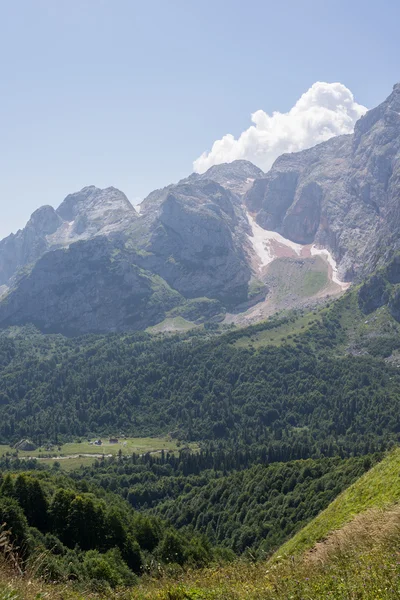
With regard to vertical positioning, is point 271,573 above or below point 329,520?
above

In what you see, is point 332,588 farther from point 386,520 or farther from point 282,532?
point 282,532

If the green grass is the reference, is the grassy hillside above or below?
above

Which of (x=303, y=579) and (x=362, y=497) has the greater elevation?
(x=303, y=579)

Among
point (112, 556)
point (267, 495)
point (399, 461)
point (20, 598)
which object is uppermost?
point (20, 598)

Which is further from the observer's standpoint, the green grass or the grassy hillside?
the green grass

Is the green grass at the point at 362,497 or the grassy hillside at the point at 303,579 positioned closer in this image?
the grassy hillside at the point at 303,579

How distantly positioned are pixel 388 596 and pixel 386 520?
22.3 feet

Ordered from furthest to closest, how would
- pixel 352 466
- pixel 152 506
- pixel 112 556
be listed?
pixel 152 506, pixel 352 466, pixel 112 556

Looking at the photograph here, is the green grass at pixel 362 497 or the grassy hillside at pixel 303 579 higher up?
the grassy hillside at pixel 303 579

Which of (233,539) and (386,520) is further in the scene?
(233,539)

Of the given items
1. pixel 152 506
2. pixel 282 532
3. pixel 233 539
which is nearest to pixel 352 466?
pixel 282 532

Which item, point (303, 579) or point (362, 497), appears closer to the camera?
point (303, 579)

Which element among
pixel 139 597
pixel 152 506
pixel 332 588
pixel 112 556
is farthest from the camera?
pixel 152 506

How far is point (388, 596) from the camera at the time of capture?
1580 centimetres
